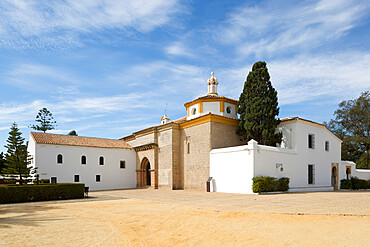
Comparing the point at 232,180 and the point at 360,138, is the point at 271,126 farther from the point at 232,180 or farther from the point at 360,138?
the point at 360,138

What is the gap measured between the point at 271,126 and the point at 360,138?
2091 centimetres

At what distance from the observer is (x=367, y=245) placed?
5566 mm

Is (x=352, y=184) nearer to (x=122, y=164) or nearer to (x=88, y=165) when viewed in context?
(x=122, y=164)

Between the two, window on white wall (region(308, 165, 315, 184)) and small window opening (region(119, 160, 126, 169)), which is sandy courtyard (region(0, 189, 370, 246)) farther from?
small window opening (region(119, 160, 126, 169))

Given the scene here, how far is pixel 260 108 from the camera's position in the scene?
841 inches

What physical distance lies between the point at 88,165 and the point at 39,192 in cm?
1108

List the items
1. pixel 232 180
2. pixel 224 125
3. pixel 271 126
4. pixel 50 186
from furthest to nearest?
pixel 224 125 < pixel 271 126 < pixel 232 180 < pixel 50 186

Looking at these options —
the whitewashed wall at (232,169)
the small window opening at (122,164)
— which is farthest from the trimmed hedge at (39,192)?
the small window opening at (122,164)

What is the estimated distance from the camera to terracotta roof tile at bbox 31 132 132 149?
2481 centimetres

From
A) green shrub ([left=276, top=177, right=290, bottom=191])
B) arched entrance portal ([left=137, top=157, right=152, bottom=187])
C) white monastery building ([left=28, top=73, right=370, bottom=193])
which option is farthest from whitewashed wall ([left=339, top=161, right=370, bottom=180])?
arched entrance portal ([left=137, top=157, right=152, bottom=187])

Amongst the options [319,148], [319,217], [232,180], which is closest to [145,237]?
[319,217]

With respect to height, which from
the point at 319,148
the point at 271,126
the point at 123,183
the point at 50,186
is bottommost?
the point at 123,183

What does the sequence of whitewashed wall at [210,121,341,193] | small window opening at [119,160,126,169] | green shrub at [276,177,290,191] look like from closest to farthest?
whitewashed wall at [210,121,341,193], green shrub at [276,177,290,191], small window opening at [119,160,126,169]

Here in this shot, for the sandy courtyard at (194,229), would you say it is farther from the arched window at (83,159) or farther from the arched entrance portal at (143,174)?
the arched entrance portal at (143,174)
